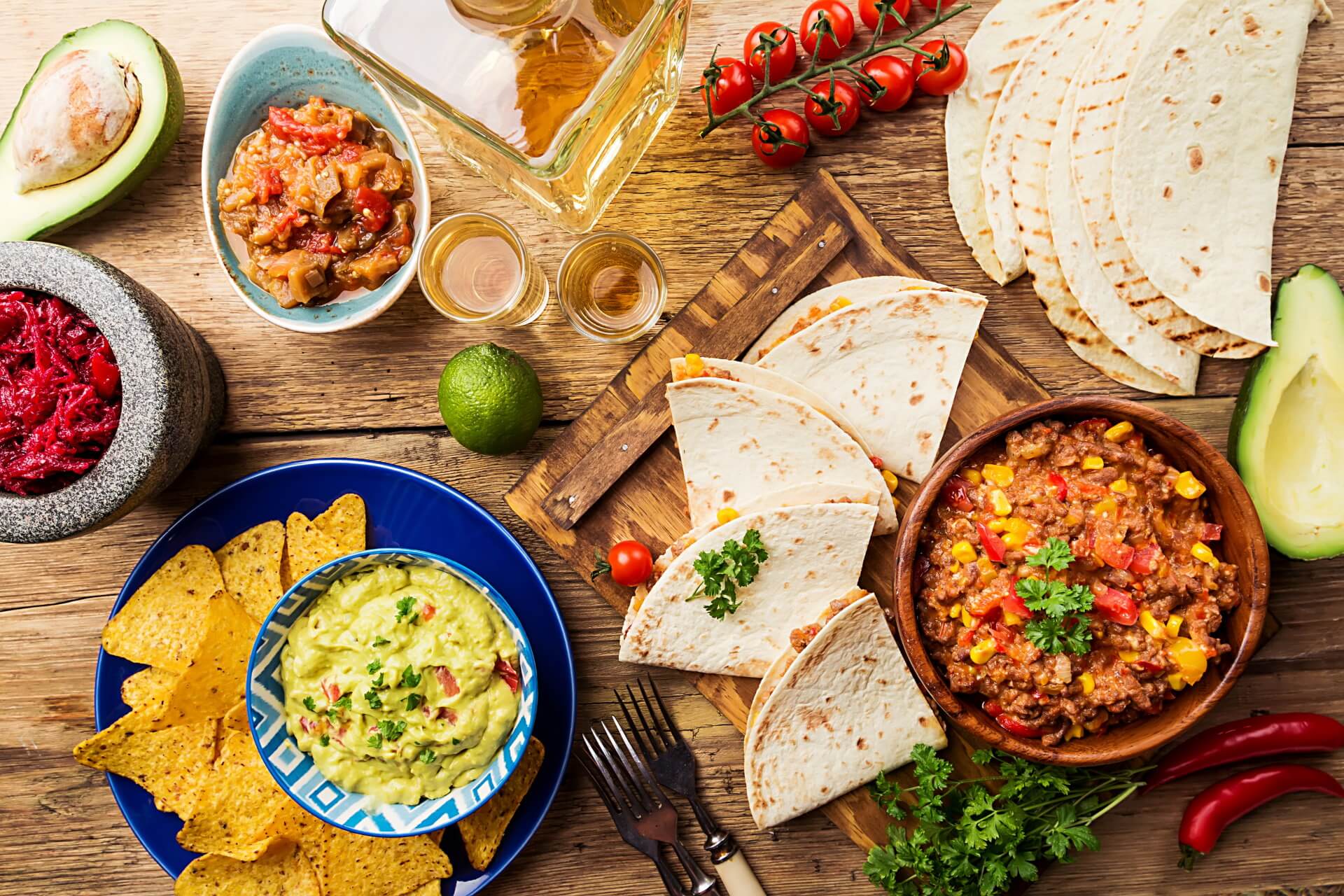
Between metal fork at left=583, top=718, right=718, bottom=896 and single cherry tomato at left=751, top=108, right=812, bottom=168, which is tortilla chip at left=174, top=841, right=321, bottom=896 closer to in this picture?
metal fork at left=583, top=718, right=718, bottom=896

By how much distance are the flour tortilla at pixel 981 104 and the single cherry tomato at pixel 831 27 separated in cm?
40

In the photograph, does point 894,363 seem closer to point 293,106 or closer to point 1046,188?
point 1046,188

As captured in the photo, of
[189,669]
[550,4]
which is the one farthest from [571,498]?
[550,4]

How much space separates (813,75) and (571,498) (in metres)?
1.54

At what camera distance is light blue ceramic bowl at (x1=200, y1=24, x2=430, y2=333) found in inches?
103

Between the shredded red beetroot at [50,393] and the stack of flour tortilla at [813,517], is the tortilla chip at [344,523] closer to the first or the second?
the shredded red beetroot at [50,393]

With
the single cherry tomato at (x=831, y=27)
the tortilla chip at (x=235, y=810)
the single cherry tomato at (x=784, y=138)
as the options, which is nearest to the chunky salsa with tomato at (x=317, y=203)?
the single cherry tomato at (x=784, y=138)

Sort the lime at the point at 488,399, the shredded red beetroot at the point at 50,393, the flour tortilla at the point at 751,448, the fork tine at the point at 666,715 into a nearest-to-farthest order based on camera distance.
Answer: the shredded red beetroot at the point at 50,393, the lime at the point at 488,399, the flour tortilla at the point at 751,448, the fork tine at the point at 666,715

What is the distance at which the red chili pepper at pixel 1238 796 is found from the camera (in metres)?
2.84

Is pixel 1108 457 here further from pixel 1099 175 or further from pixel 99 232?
pixel 99 232

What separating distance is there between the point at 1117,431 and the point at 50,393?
3.04 metres

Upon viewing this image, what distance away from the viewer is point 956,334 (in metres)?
2.75

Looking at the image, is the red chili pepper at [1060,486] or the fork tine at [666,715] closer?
the red chili pepper at [1060,486]

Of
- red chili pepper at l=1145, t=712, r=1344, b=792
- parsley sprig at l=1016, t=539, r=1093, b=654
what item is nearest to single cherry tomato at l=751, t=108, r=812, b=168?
parsley sprig at l=1016, t=539, r=1093, b=654
